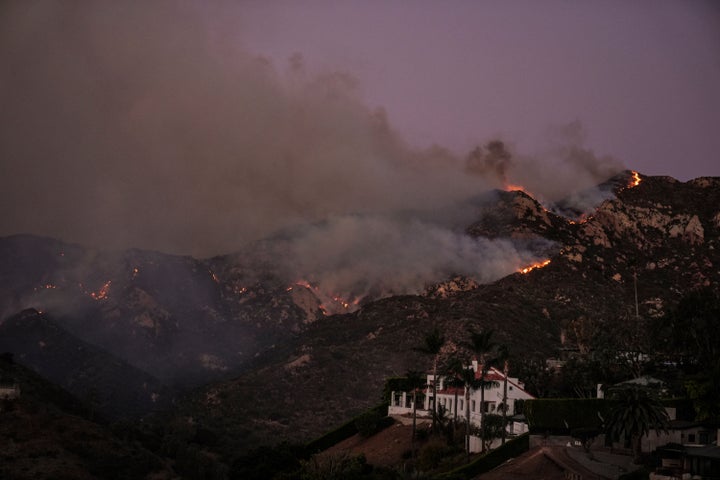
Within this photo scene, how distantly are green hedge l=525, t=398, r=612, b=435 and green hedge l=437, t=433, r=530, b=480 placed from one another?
2.54m

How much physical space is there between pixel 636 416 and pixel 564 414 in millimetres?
15718

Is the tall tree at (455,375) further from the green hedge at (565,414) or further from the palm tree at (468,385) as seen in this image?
the green hedge at (565,414)

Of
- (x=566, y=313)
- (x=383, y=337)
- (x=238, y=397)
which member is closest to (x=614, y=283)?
(x=566, y=313)

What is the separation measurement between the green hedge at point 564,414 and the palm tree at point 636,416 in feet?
32.8

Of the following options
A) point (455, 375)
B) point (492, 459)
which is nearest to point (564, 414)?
point (492, 459)

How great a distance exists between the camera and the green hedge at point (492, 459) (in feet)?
251

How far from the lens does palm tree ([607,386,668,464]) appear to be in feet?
229

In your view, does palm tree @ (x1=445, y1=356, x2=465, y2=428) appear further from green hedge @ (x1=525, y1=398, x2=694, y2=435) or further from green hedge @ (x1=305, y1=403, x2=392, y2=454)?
green hedge @ (x1=305, y1=403, x2=392, y2=454)

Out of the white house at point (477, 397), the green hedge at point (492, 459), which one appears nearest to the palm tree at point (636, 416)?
the green hedge at point (492, 459)

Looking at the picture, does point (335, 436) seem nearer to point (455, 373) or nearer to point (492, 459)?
point (455, 373)

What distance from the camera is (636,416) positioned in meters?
69.6

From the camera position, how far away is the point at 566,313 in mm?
176625

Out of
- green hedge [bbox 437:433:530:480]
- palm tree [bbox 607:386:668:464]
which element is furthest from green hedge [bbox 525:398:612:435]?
palm tree [bbox 607:386:668:464]

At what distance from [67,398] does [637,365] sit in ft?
366
